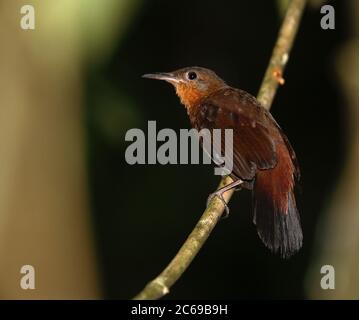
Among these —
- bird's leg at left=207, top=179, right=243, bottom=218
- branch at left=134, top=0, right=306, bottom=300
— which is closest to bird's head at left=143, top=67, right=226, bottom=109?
branch at left=134, top=0, right=306, bottom=300

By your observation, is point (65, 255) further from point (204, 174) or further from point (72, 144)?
point (204, 174)

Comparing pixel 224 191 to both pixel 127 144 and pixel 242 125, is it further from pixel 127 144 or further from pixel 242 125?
pixel 127 144

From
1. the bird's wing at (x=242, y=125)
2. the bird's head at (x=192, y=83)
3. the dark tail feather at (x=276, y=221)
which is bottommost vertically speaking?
the dark tail feather at (x=276, y=221)

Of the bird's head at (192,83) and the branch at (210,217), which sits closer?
the branch at (210,217)

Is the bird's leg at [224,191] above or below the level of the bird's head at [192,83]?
below

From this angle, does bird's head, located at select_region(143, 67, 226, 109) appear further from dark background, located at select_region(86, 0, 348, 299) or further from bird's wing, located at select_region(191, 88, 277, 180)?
dark background, located at select_region(86, 0, 348, 299)

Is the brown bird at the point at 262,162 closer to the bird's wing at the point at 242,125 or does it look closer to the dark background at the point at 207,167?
the bird's wing at the point at 242,125

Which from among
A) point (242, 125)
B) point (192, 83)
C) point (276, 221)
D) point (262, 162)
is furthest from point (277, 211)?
point (192, 83)

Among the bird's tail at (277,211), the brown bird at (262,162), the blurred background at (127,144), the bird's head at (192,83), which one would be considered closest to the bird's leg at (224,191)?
the brown bird at (262,162)
